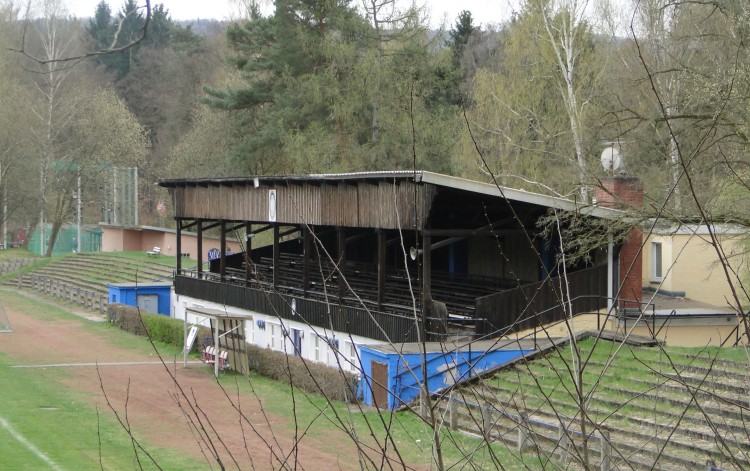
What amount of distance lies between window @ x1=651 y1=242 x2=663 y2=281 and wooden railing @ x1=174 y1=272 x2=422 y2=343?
31.8 ft

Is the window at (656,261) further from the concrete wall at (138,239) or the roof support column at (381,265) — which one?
the concrete wall at (138,239)

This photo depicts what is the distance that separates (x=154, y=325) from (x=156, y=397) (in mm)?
11593

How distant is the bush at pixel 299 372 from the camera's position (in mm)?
23688

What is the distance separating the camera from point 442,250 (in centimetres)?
3509

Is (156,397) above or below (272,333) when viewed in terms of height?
below

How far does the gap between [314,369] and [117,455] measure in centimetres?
705

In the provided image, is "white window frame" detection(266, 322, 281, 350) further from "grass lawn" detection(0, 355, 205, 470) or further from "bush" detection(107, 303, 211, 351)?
"grass lawn" detection(0, 355, 205, 470)

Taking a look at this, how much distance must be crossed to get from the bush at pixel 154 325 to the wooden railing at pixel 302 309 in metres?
1.78

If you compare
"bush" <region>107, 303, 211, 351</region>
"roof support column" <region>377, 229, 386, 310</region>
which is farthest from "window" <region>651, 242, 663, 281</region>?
"bush" <region>107, 303, 211, 351</region>

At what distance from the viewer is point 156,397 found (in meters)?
24.5

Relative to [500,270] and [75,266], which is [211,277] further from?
[75,266]

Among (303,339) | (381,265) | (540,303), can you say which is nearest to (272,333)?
(303,339)

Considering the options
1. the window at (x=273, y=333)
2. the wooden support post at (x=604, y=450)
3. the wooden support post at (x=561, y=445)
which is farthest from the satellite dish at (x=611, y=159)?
the wooden support post at (x=604, y=450)

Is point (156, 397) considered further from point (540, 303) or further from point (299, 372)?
point (540, 303)
